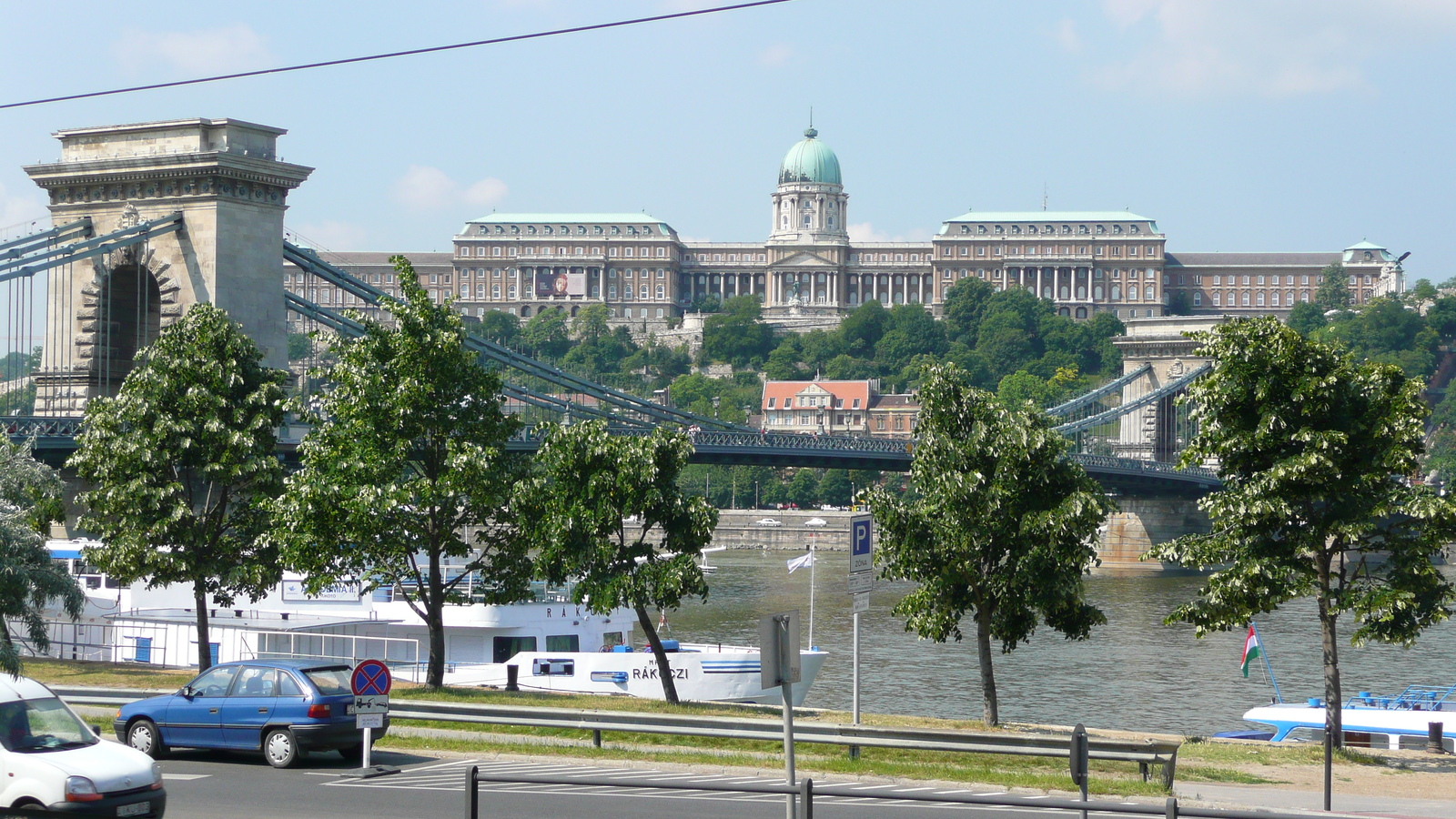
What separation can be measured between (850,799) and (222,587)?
A: 17689mm

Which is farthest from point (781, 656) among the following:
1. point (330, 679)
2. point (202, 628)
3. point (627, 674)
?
point (627, 674)

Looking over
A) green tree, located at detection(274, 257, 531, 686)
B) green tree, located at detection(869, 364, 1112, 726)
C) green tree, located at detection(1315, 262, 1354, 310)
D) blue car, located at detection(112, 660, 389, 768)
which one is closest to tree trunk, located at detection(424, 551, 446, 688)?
green tree, located at detection(274, 257, 531, 686)

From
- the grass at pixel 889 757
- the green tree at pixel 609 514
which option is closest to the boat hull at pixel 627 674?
the green tree at pixel 609 514

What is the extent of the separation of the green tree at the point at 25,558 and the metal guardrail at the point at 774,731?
6.68 m

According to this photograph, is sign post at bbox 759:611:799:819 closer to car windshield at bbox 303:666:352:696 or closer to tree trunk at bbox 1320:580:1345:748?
car windshield at bbox 303:666:352:696

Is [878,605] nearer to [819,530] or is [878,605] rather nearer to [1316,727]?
[1316,727]

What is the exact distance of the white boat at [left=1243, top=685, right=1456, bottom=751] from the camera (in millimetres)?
30922

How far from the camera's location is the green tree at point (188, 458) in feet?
94.9

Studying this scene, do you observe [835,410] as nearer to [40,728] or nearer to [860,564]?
[860,564]

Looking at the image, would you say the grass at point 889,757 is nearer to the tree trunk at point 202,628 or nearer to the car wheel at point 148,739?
the car wheel at point 148,739

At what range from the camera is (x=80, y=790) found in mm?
12852

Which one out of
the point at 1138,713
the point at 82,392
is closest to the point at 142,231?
the point at 82,392

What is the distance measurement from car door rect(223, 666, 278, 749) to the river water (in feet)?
67.6

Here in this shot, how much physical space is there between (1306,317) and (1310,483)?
175112 millimetres
